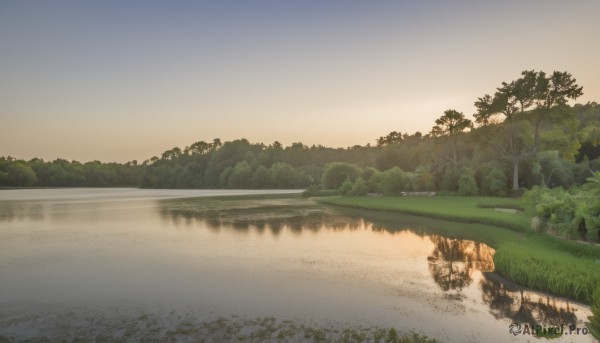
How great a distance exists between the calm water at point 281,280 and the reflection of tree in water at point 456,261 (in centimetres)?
6

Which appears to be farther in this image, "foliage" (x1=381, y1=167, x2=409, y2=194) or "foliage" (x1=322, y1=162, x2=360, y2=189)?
"foliage" (x1=322, y1=162, x2=360, y2=189)

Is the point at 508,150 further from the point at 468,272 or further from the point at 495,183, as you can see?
the point at 468,272

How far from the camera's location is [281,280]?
17484 millimetres

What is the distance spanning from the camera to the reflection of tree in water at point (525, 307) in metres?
12.6

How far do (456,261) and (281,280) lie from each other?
1076 cm

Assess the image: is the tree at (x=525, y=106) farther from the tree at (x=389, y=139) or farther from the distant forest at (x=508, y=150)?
the tree at (x=389, y=139)

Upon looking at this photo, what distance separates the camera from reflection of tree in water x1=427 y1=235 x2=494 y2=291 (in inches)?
685

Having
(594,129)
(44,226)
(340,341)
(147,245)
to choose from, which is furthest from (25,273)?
(594,129)

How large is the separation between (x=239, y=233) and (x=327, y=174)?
64.9 meters

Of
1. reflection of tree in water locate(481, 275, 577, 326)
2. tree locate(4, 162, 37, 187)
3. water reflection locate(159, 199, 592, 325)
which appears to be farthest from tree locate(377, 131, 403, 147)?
tree locate(4, 162, 37, 187)

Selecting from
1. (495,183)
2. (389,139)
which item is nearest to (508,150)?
(495,183)

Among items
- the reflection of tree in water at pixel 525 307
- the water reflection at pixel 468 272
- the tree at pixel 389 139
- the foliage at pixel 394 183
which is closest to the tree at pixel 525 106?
the foliage at pixel 394 183

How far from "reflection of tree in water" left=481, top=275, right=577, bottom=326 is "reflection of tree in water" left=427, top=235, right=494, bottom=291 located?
150cm

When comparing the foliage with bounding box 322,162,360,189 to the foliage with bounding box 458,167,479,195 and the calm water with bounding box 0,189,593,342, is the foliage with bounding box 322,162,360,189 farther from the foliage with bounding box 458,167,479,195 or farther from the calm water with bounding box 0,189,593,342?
the calm water with bounding box 0,189,593,342
